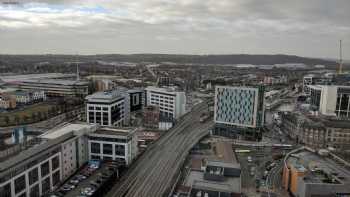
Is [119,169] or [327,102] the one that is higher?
[327,102]

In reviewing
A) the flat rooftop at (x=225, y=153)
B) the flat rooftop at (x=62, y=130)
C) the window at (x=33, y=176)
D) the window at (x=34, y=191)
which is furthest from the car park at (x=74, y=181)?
the flat rooftop at (x=225, y=153)

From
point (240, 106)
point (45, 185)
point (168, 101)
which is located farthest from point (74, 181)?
point (168, 101)

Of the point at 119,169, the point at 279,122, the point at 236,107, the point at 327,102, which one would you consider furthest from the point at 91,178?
the point at 327,102

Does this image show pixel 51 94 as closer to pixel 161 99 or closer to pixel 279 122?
pixel 161 99

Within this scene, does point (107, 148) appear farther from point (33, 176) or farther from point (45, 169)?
point (33, 176)

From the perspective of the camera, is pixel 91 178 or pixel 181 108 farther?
pixel 181 108

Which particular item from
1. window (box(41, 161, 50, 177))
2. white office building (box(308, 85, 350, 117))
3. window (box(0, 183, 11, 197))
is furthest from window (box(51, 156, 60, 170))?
white office building (box(308, 85, 350, 117))

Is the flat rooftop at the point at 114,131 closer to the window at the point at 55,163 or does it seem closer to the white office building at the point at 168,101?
the window at the point at 55,163
